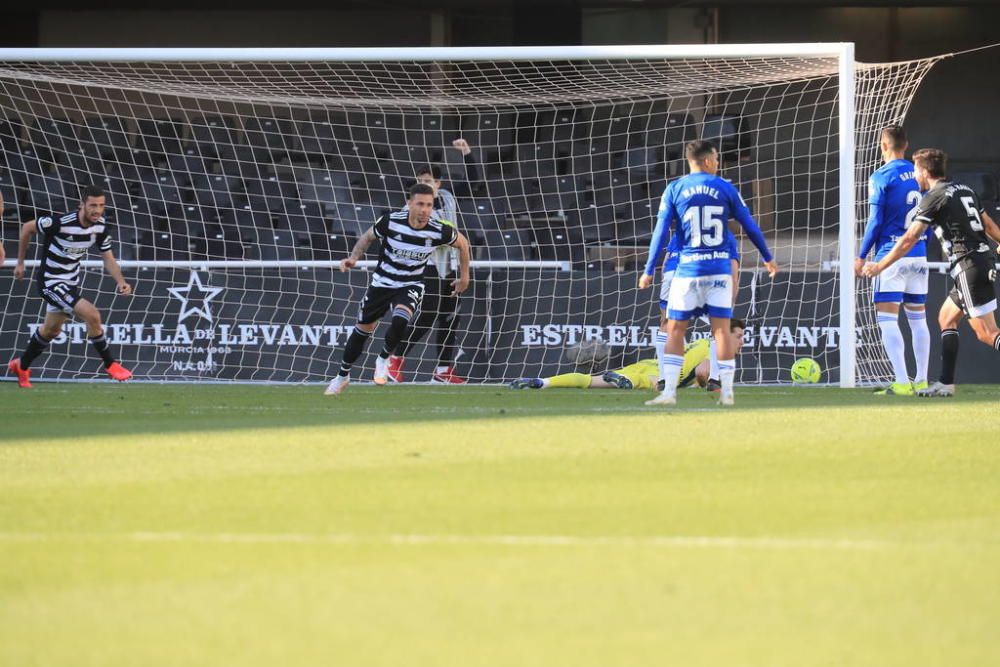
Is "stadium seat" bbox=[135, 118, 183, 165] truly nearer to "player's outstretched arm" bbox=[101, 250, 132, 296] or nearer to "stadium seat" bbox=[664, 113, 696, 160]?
"player's outstretched arm" bbox=[101, 250, 132, 296]

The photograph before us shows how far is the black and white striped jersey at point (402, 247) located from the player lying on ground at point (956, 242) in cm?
344

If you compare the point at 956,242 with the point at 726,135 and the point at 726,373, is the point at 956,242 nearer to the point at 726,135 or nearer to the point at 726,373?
the point at 726,373

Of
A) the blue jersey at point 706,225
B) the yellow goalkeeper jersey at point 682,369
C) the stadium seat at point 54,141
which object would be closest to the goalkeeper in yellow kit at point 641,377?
the yellow goalkeeper jersey at point 682,369

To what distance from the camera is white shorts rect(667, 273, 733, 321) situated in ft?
30.6

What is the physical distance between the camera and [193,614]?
3176 mm

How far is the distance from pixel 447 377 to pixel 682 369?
9.44 feet

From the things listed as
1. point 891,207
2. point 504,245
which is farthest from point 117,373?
point 891,207

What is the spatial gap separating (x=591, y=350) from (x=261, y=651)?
1060 cm

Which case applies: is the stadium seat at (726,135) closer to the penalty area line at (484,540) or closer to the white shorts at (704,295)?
the white shorts at (704,295)

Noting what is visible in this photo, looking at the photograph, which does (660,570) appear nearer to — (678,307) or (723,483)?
(723,483)

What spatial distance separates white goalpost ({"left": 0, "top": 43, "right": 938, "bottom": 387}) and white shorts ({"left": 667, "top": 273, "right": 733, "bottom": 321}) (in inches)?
117

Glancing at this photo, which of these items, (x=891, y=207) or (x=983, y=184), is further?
(x=983, y=184)

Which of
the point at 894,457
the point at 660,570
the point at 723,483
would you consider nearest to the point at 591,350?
the point at 894,457

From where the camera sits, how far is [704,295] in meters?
9.41
